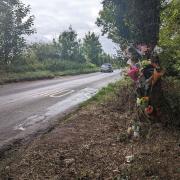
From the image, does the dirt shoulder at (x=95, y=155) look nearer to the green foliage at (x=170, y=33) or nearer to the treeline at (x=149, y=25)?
the treeline at (x=149, y=25)

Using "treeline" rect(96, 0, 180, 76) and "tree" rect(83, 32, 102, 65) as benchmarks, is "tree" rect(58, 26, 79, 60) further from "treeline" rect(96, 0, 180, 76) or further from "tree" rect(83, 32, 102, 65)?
"treeline" rect(96, 0, 180, 76)

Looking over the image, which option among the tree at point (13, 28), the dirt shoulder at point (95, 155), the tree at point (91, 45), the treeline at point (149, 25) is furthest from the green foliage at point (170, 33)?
the tree at point (91, 45)

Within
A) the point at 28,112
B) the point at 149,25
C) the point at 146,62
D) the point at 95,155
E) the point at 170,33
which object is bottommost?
the point at 28,112

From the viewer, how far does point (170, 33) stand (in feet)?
40.1

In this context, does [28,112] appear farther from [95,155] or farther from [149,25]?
[95,155]

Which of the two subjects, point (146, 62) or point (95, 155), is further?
point (146, 62)

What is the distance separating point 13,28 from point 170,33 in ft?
59.7

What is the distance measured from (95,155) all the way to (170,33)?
7.13 metres

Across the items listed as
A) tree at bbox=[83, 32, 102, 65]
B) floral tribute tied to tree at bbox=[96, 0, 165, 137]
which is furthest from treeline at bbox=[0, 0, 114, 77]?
tree at bbox=[83, 32, 102, 65]

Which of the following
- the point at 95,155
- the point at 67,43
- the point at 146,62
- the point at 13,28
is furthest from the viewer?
the point at 67,43

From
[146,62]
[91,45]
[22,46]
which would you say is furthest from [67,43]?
[146,62]

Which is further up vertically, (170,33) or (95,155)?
(170,33)

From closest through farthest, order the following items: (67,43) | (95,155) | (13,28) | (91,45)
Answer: (95,155) → (13,28) → (67,43) → (91,45)

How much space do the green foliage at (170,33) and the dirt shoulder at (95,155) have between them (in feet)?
12.6
